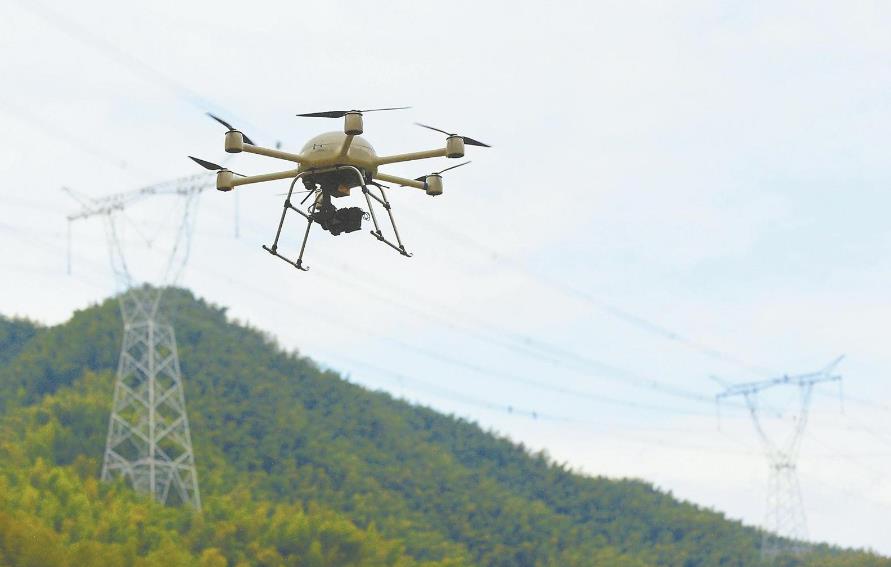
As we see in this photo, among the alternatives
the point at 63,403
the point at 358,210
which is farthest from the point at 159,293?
the point at 63,403

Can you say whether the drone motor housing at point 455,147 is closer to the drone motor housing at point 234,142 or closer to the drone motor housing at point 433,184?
the drone motor housing at point 433,184

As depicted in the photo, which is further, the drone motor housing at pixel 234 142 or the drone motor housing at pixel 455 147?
the drone motor housing at pixel 455 147

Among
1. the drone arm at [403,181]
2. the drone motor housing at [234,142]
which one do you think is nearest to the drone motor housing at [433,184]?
the drone arm at [403,181]

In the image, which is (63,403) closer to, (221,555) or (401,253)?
(221,555)

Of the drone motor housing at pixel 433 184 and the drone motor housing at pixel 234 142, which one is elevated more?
the drone motor housing at pixel 433 184

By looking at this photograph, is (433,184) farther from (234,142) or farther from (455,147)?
(234,142)

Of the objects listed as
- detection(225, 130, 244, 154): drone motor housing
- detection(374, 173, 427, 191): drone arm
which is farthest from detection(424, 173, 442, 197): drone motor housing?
detection(225, 130, 244, 154): drone motor housing
